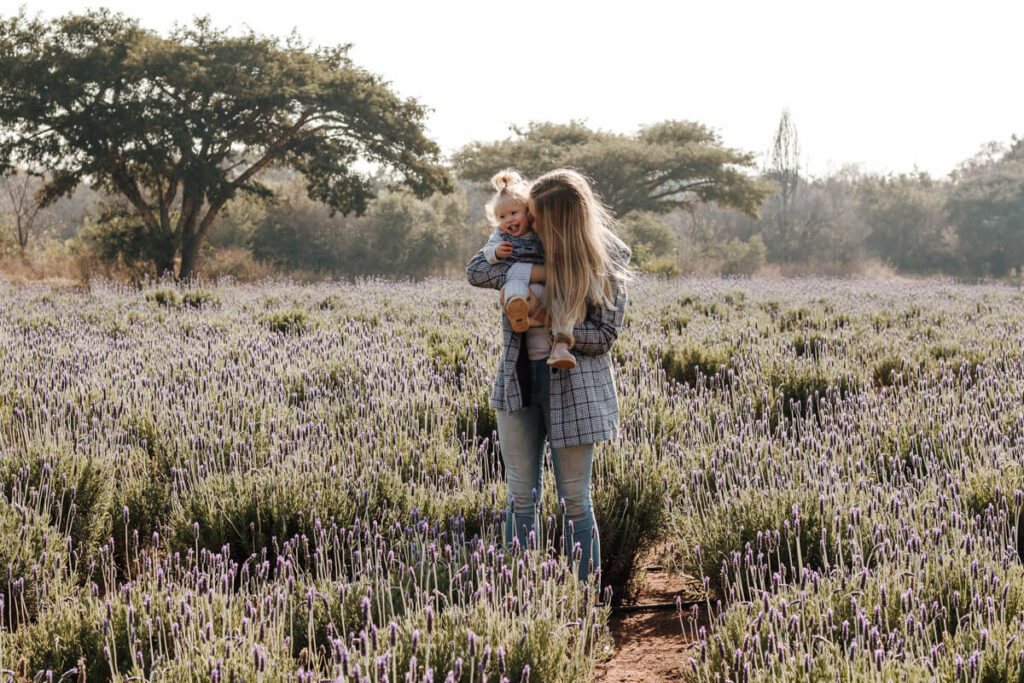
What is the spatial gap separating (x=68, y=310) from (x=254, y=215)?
27.2 m

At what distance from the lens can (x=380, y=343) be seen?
6.71 metres

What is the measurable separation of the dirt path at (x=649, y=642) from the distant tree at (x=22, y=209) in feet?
81.8

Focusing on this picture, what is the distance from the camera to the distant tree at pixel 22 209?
93.6ft

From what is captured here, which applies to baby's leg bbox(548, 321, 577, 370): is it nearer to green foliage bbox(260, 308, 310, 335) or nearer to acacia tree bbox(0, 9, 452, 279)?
green foliage bbox(260, 308, 310, 335)

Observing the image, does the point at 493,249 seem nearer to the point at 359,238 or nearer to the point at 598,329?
the point at 598,329

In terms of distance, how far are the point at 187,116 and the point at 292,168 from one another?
22.9ft

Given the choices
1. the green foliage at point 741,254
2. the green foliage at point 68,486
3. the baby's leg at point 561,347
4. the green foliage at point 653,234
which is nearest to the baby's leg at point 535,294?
the baby's leg at point 561,347

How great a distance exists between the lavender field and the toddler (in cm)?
71

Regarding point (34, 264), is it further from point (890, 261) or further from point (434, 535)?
point (890, 261)

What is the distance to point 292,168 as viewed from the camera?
30.3 m

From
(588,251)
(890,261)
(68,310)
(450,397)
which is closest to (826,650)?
(588,251)

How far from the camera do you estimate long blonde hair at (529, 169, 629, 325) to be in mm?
2764

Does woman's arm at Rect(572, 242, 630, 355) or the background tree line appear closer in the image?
woman's arm at Rect(572, 242, 630, 355)

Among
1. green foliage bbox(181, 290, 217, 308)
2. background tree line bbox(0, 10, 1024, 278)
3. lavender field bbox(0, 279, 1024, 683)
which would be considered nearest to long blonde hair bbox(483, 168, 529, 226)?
lavender field bbox(0, 279, 1024, 683)
